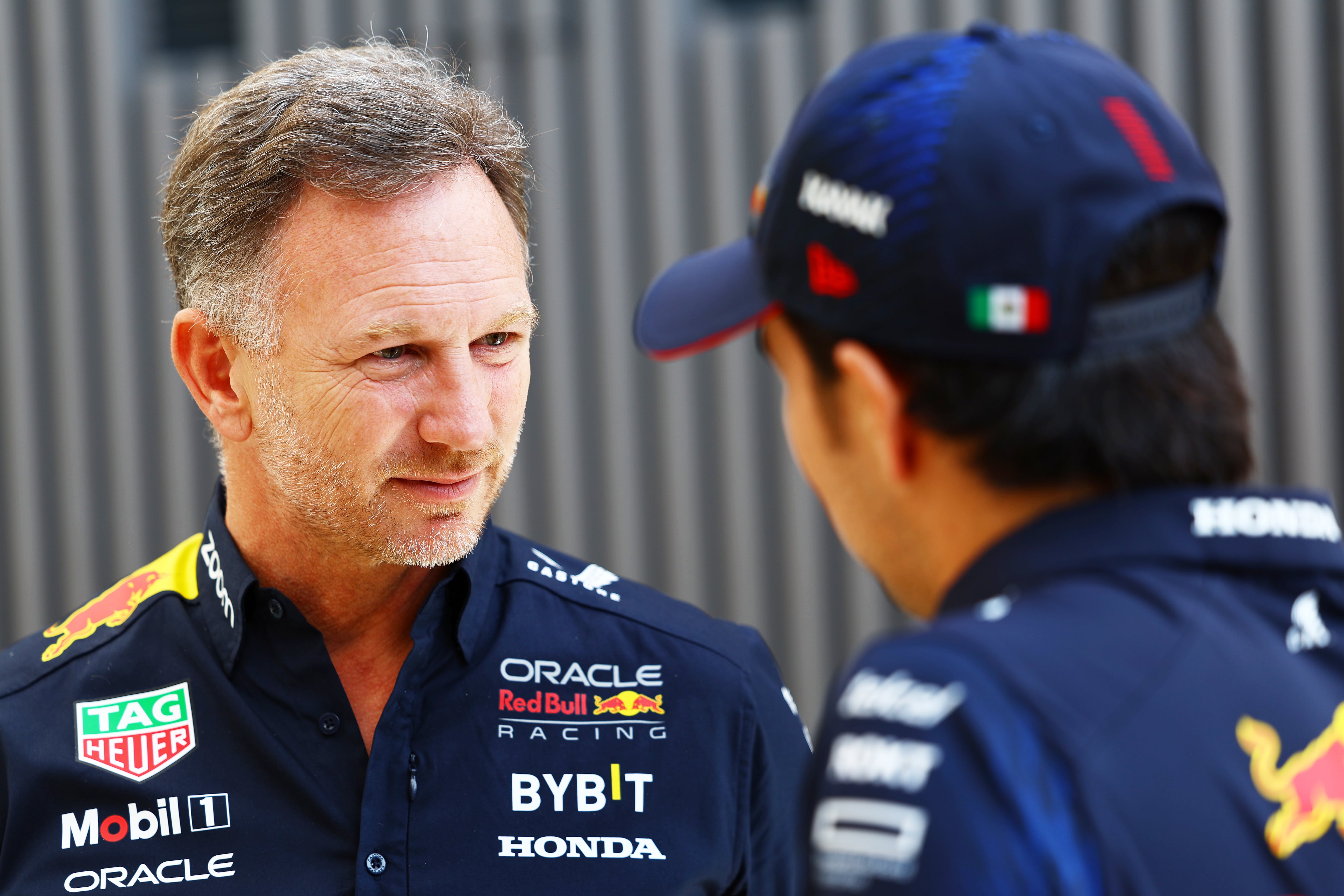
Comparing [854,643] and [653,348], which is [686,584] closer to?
[854,643]

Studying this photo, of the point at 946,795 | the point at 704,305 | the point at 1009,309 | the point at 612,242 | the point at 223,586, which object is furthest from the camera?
the point at 612,242

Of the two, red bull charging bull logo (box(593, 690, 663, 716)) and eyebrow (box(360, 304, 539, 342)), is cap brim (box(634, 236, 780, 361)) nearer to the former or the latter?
eyebrow (box(360, 304, 539, 342))

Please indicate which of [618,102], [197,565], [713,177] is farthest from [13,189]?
[197,565]

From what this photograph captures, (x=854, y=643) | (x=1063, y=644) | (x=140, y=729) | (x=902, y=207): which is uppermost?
(x=902, y=207)

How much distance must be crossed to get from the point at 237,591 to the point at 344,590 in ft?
0.42

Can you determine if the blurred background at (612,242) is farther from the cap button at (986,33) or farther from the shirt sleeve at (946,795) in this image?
the shirt sleeve at (946,795)

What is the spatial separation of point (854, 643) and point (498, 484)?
2.27m

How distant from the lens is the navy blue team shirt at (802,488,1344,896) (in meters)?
0.75

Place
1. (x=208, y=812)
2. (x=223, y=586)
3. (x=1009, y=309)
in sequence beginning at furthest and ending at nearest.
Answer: (x=223, y=586) < (x=208, y=812) < (x=1009, y=309)

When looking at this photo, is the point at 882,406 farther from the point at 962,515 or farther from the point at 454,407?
the point at 454,407

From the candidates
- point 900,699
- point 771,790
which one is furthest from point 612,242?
point 900,699

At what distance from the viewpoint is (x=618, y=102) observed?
3.72m

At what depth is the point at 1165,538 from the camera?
2.81ft

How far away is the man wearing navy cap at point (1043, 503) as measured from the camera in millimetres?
762
